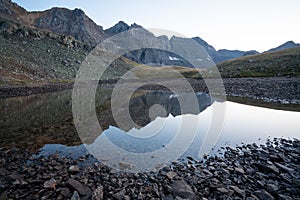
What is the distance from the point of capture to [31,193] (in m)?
7.04

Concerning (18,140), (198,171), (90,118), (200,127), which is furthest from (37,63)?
(198,171)

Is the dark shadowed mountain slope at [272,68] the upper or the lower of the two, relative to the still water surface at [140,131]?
upper

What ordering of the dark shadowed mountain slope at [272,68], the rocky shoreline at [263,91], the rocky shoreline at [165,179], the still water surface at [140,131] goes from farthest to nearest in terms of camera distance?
the dark shadowed mountain slope at [272,68] → the rocky shoreline at [263,91] → the still water surface at [140,131] → the rocky shoreline at [165,179]

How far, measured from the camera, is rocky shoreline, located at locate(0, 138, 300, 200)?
688 centimetres

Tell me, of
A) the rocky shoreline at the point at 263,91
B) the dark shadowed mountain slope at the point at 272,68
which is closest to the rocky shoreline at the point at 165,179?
the rocky shoreline at the point at 263,91

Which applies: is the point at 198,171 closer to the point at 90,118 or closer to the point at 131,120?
the point at 131,120

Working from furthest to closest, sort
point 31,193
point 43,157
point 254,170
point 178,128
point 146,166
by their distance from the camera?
point 178,128
point 43,157
point 146,166
point 254,170
point 31,193

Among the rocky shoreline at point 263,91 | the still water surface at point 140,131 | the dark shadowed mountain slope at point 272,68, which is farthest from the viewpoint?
the dark shadowed mountain slope at point 272,68

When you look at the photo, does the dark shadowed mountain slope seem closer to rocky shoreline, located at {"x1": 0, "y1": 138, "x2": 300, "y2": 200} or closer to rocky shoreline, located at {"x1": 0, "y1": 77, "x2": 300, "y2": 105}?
rocky shoreline, located at {"x1": 0, "y1": 77, "x2": 300, "y2": 105}

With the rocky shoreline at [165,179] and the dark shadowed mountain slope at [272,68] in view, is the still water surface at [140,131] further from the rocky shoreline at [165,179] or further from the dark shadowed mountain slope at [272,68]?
the dark shadowed mountain slope at [272,68]

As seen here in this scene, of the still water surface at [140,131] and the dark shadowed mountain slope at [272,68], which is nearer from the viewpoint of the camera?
the still water surface at [140,131]

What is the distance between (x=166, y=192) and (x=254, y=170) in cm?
414

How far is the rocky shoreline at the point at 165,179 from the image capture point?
688cm

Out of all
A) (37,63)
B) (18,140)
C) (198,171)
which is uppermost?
(37,63)
